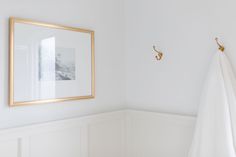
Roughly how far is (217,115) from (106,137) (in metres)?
0.91

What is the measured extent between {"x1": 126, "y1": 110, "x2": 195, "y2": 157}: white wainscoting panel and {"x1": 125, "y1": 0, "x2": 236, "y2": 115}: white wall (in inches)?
2.9

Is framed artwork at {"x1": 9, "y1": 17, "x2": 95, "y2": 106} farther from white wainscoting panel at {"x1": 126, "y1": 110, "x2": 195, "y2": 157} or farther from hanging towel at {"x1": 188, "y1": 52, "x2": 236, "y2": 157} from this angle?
hanging towel at {"x1": 188, "y1": 52, "x2": 236, "y2": 157}

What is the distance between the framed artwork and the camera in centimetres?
143

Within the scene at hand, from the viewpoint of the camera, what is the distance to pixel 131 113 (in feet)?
6.77

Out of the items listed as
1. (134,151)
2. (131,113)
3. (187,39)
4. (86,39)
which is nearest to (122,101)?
(131,113)

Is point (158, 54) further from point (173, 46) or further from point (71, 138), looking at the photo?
point (71, 138)

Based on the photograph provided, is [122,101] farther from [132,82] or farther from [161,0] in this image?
[161,0]

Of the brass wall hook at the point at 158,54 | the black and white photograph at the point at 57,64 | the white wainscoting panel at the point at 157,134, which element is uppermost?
the brass wall hook at the point at 158,54

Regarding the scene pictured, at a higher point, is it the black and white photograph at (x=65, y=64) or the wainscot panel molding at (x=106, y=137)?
the black and white photograph at (x=65, y=64)

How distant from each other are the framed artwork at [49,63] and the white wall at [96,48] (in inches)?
1.9

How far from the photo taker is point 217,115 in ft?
4.72

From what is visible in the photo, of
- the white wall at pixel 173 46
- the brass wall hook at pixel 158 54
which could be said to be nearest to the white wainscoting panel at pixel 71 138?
the white wall at pixel 173 46

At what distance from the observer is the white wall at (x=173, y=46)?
158 cm

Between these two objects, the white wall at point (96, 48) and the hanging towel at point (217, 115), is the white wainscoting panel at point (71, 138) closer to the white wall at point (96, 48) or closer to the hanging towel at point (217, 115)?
the white wall at point (96, 48)
